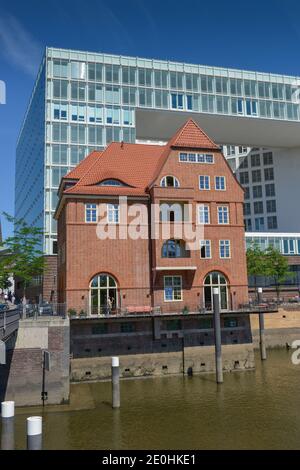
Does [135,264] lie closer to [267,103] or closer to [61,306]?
[61,306]

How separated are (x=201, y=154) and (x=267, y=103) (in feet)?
141

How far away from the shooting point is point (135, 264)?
37.4 meters

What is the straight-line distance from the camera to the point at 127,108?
233ft

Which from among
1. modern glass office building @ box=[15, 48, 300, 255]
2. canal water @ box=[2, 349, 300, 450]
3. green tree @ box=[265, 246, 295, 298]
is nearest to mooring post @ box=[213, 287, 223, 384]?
canal water @ box=[2, 349, 300, 450]

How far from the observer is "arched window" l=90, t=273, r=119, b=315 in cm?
3597

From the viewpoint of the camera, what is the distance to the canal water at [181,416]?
20969mm

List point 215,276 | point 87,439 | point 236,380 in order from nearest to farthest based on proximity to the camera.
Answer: point 87,439 < point 236,380 < point 215,276

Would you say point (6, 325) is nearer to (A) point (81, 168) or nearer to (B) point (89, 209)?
(B) point (89, 209)

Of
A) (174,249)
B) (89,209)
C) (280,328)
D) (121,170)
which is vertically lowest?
(280,328)

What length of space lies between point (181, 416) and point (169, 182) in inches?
796

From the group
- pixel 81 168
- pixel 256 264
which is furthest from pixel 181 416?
pixel 256 264

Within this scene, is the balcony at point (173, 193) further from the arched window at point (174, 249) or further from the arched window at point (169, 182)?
the arched window at point (174, 249)

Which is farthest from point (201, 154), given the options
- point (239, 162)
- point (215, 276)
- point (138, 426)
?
point (239, 162)

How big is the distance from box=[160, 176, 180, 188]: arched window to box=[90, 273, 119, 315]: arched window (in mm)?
9254
